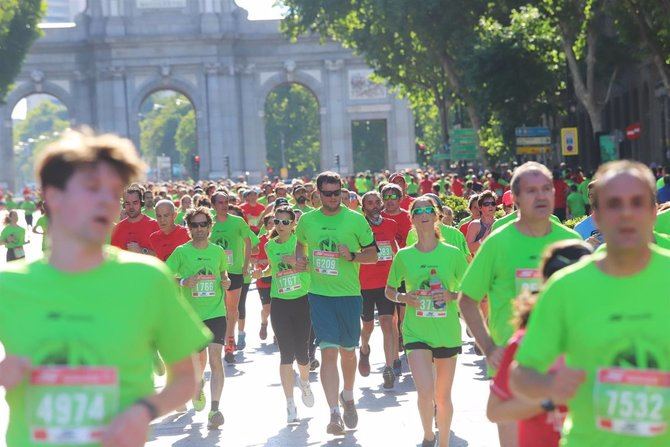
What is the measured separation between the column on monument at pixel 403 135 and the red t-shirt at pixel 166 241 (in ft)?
259

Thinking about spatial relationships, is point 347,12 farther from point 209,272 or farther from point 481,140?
point 209,272

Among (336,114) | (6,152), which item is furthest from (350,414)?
(6,152)

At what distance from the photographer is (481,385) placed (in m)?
14.1

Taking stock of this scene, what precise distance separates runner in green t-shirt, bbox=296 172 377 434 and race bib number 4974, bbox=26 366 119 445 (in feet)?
23.0

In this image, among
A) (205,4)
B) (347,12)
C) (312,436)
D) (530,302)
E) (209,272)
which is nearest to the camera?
(530,302)

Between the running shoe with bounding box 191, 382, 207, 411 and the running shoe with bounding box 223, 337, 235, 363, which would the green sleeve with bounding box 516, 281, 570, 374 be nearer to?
the running shoe with bounding box 191, 382, 207, 411

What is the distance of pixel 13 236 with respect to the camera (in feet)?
83.9

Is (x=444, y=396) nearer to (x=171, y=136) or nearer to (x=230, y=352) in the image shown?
(x=230, y=352)

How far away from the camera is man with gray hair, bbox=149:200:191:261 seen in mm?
13648

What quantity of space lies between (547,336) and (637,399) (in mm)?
319

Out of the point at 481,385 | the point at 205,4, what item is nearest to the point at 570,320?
the point at 481,385

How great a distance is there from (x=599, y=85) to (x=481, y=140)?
18.0 ft

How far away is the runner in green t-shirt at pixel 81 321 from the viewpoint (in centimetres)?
462

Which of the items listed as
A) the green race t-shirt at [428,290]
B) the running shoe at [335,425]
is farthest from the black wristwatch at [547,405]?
the running shoe at [335,425]
